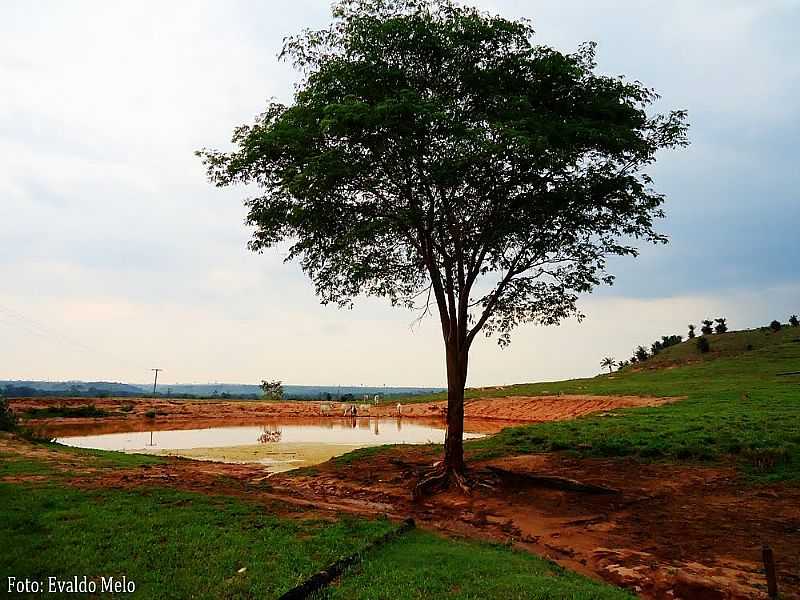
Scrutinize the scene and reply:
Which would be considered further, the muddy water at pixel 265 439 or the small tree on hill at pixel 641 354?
the small tree on hill at pixel 641 354

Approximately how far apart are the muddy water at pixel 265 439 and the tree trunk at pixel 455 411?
325 inches

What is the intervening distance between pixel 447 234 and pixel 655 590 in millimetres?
10508

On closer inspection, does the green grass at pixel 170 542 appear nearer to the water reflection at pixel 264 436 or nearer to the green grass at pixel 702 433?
the green grass at pixel 702 433

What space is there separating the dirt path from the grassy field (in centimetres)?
149

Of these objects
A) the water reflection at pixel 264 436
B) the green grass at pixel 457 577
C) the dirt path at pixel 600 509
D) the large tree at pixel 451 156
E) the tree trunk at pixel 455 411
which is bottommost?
the water reflection at pixel 264 436

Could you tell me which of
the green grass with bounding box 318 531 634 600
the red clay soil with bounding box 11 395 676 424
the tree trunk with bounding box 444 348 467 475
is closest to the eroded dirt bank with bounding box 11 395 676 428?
the red clay soil with bounding box 11 395 676 424

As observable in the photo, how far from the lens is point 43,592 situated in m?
7.39

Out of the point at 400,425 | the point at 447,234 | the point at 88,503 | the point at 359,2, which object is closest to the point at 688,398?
the point at 400,425

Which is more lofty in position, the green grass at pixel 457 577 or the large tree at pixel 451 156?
the large tree at pixel 451 156

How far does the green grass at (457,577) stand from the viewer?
288 inches

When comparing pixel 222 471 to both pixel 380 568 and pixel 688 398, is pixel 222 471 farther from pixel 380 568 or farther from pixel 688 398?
pixel 688 398

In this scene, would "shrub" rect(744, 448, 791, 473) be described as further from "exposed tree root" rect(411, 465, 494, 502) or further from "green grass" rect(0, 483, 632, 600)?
"green grass" rect(0, 483, 632, 600)

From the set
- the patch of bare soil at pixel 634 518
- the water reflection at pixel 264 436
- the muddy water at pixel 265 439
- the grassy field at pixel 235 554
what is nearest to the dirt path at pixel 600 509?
the patch of bare soil at pixel 634 518

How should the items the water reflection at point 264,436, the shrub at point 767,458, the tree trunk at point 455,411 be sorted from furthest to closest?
the water reflection at point 264,436, the tree trunk at point 455,411, the shrub at point 767,458
